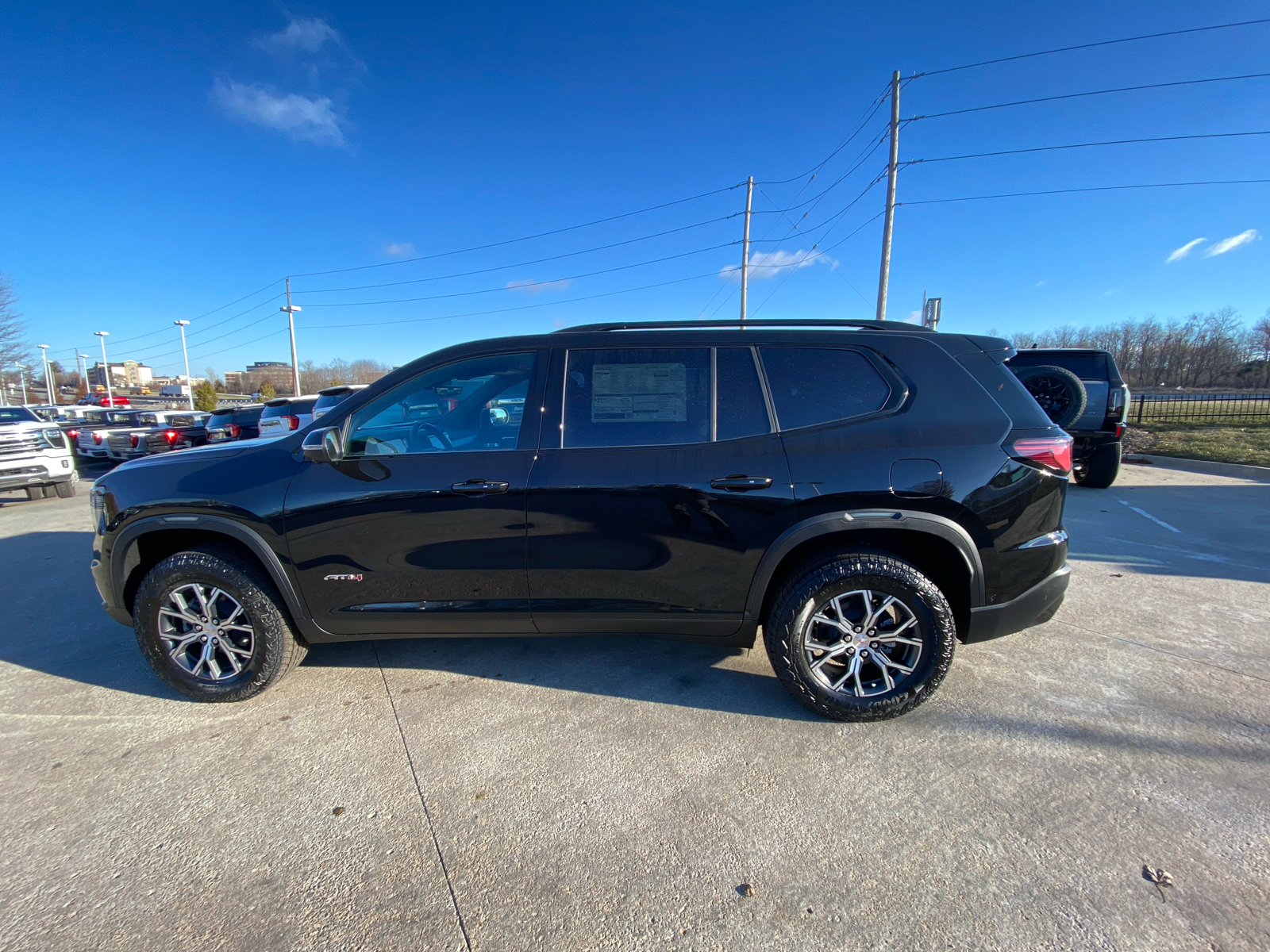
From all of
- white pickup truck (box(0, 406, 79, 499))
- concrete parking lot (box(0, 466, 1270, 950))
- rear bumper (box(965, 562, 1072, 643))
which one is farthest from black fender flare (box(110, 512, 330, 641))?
white pickup truck (box(0, 406, 79, 499))

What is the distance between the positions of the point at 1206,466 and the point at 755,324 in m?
11.7

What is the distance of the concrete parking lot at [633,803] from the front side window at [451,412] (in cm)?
133

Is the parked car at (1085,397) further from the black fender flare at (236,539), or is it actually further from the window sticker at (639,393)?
the black fender flare at (236,539)

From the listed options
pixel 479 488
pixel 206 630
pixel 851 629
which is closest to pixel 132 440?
pixel 206 630

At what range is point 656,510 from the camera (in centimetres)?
257

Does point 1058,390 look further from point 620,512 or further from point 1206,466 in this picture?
point 620,512

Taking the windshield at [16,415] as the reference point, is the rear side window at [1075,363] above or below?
above

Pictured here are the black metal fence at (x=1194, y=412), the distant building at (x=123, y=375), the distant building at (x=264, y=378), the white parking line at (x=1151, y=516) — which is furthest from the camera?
the distant building at (x=123, y=375)

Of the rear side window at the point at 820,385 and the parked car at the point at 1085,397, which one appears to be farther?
the parked car at the point at 1085,397

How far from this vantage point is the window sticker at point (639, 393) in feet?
8.88

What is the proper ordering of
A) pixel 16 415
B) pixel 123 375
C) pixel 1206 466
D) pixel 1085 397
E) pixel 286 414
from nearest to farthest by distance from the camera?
1. pixel 1085 397
2. pixel 1206 466
3. pixel 16 415
4. pixel 286 414
5. pixel 123 375

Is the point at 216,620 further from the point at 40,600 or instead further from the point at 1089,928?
the point at 1089,928

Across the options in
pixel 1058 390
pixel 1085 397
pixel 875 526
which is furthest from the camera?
pixel 1058 390

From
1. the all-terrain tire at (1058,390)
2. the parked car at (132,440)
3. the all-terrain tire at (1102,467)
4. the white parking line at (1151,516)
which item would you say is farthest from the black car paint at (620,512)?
the parked car at (132,440)
